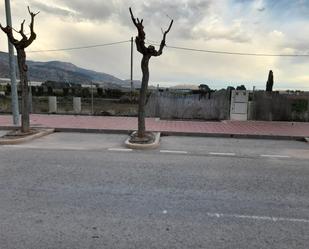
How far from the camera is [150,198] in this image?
561cm

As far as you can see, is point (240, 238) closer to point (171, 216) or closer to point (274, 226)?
point (274, 226)

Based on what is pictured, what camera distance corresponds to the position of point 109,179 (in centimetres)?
664

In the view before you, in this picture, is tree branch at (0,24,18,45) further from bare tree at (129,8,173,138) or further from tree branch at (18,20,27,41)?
bare tree at (129,8,173,138)

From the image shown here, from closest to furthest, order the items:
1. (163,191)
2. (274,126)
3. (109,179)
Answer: (163,191) < (109,179) < (274,126)

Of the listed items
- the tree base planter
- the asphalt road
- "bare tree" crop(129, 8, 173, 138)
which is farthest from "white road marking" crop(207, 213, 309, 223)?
"bare tree" crop(129, 8, 173, 138)

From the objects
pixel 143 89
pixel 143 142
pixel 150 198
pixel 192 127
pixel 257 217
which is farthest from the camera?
pixel 192 127

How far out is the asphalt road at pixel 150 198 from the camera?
4160 millimetres

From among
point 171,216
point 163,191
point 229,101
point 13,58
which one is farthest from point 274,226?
point 229,101

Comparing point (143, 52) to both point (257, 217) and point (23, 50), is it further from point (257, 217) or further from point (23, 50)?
point (257, 217)

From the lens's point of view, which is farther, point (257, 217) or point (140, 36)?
point (140, 36)

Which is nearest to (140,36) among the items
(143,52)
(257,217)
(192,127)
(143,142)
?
(143,52)

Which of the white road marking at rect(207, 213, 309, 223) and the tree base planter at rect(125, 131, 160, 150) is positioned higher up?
the tree base planter at rect(125, 131, 160, 150)

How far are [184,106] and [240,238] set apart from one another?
44.5ft

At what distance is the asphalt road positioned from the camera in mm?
4160
